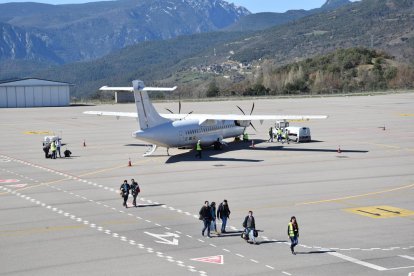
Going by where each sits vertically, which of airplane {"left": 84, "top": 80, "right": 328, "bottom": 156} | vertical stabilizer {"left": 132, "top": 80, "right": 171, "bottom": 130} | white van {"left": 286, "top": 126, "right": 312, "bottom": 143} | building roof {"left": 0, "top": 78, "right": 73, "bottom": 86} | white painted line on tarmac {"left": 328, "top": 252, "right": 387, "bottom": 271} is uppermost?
building roof {"left": 0, "top": 78, "right": 73, "bottom": 86}

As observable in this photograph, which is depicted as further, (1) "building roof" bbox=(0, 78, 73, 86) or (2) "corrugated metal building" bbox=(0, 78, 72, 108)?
(2) "corrugated metal building" bbox=(0, 78, 72, 108)

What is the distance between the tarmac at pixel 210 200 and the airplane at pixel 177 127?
4.18 ft

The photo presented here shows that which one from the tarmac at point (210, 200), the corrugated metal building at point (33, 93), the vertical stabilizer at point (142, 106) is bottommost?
the tarmac at point (210, 200)

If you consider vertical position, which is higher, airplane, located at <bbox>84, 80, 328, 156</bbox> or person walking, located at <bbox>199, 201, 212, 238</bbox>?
airplane, located at <bbox>84, 80, 328, 156</bbox>

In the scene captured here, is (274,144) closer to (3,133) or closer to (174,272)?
(3,133)

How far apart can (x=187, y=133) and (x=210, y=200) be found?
16.9 metres

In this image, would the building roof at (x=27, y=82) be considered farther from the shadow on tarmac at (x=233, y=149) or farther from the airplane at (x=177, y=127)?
the airplane at (x=177, y=127)

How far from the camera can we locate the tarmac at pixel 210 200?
2469cm

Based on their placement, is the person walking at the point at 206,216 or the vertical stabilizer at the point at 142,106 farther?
the vertical stabilizer at the point at 142,106

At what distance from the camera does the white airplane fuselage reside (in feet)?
161

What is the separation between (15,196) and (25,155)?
749 inches

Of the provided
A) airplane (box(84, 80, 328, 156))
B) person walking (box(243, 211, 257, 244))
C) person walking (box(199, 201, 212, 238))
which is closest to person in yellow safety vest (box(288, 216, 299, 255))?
person walking (box(243, 211, 257, 244))

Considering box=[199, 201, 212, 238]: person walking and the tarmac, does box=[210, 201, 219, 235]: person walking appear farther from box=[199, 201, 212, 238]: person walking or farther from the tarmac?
the tarmac

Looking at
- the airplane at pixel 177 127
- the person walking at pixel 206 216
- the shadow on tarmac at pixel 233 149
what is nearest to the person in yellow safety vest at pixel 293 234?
the person walking at pixel 206 216
